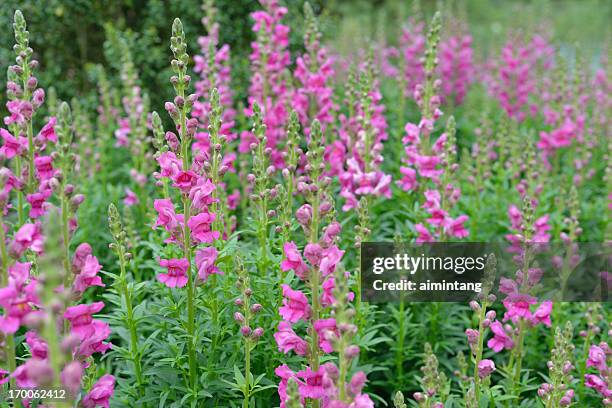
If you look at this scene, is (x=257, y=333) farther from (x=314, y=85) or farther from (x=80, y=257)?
(x=314, y=85)

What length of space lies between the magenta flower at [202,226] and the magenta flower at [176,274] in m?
0.16

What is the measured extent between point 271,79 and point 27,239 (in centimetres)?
439

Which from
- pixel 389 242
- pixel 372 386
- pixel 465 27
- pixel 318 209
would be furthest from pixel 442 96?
pixel 318 209

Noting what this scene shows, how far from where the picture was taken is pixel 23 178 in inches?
150

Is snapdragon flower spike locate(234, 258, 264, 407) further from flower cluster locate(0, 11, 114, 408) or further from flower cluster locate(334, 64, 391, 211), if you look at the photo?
flower cluster locate(334, 64, 391, 211)

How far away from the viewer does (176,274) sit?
13.1 ft

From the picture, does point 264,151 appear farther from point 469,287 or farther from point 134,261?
point 469,287

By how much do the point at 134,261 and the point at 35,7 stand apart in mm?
4957

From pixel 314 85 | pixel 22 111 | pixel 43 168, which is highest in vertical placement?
pixel 314 85

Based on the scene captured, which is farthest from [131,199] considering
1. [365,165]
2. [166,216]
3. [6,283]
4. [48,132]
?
[6,283]

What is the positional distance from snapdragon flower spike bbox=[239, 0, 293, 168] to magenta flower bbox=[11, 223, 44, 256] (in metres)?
3.70

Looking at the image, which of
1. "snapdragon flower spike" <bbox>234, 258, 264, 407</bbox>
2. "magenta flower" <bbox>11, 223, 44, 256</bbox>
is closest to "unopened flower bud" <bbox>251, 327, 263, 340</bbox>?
"snapdragon flower spike" <bbox>234, 258, 264, 407</bbox>

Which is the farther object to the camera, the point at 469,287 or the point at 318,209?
the point at 469,287

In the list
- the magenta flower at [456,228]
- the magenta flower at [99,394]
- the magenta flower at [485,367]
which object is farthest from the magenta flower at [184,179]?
the magenta flower at [456,228]
